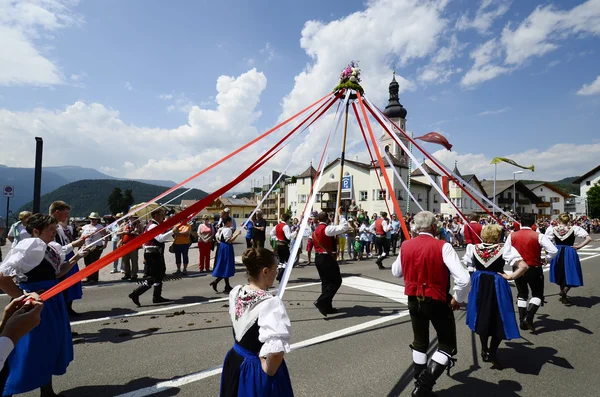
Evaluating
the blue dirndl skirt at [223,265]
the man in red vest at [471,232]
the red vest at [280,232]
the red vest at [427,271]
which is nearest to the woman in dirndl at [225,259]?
the blue dirndl skirt at [223,265]

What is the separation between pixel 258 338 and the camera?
213cm

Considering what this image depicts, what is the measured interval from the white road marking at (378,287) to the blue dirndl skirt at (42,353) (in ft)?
18.6

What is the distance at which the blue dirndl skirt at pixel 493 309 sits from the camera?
12.3ft

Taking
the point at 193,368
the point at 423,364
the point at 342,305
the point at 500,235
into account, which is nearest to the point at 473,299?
the point at 500,235

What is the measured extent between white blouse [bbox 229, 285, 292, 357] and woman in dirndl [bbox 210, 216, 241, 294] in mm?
5011

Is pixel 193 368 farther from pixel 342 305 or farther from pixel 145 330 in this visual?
pixel 342 305

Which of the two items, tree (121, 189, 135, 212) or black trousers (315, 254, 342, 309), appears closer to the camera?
black trousers (315, 254, 342, 309)

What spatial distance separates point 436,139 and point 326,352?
4.96m

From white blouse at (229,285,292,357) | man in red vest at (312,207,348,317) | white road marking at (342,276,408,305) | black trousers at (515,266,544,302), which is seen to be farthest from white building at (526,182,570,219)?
white blouse at (229,285,292,357)

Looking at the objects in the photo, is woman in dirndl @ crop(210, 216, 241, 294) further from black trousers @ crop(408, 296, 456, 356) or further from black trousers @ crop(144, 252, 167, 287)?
black trousers @ crop(408, 296, 456, 356)

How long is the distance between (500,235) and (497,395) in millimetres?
1818

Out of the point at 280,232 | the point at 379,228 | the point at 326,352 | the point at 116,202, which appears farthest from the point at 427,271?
the point at 116,202

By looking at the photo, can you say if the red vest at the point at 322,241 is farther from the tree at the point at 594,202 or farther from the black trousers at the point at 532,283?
the tree at the point at 594,202

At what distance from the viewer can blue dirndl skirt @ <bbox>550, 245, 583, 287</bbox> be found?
644 cm
